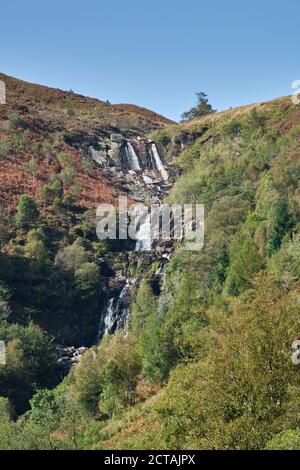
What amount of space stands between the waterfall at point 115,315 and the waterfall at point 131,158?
42.7 m

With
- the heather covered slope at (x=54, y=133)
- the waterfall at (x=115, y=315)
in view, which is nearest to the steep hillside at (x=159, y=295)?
the waterfall at (x=115, y=315)

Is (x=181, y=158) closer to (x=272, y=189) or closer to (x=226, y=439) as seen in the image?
(x=272, y=189)

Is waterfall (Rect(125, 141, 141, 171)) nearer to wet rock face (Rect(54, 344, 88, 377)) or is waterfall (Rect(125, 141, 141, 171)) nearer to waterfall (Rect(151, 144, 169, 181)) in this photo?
waterfall (Rect(151, 144, 169, 181))

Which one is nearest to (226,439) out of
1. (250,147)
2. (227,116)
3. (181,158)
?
(250,147)

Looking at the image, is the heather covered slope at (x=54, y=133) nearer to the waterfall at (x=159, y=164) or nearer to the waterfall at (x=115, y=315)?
the waterfall at (x=159, y=164)

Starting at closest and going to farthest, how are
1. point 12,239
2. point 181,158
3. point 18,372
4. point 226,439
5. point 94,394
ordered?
point 226,439, point 94,394, point 18,372, point 12,239, point 181,158

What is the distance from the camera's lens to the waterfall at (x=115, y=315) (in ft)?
208

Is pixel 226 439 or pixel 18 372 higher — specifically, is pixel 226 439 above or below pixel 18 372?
above

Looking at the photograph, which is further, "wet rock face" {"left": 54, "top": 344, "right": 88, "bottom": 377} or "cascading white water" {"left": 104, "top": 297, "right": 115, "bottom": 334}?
"cascading white water" {"left": 104, "top": 297, "right": 115, "bottom": 334}

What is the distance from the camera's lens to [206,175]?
268ft

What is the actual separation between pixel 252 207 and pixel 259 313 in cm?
4351

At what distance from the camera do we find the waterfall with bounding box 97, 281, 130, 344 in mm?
63375

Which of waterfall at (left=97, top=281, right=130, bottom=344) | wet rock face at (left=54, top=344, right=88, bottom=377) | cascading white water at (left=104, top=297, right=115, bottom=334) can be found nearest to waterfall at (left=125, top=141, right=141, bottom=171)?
waterfall at (left=97, top=281, right=130, bottom=344)

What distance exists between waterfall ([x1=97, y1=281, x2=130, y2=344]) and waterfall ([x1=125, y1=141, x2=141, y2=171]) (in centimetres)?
4271
